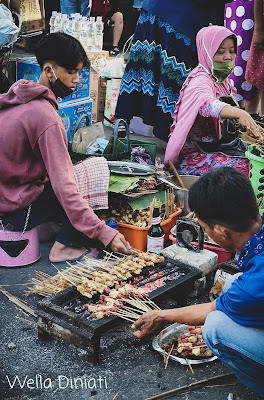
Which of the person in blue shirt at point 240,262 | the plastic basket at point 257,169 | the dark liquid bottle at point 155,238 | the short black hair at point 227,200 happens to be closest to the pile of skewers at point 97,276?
the dark liquid bottle at point 155,238

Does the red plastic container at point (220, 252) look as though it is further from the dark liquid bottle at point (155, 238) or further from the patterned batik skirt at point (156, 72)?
the patterned batik skirt at point (156, 72)

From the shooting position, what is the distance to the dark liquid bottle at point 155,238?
398cm

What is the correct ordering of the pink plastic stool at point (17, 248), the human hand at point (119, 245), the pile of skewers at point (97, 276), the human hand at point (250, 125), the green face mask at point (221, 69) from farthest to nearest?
the green face mask at point (221, 69) < the human hand at point (250, 125) < the pink plastic stool at point (17, 248) < the human hand at point (119, 245) < the pile of skewers at point (97, 276)

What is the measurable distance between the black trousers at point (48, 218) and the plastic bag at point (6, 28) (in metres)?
2.45

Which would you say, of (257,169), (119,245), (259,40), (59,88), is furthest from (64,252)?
(259,40)

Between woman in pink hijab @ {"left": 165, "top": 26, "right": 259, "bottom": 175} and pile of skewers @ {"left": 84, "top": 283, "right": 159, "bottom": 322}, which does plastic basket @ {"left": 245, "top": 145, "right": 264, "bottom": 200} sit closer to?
woman in pink hijab @ {"left": 165, "top": 26, "right": 259, "bottom": 175}

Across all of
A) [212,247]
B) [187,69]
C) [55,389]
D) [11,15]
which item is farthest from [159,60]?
[55,389]

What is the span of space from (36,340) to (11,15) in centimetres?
412

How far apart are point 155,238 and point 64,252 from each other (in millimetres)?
788

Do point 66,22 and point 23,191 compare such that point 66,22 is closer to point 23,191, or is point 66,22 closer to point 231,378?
point 23,191

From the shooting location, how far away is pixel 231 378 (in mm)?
2908

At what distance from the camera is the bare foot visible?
4.21m

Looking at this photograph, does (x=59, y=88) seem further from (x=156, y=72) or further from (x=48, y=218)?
(x=156, y=72)

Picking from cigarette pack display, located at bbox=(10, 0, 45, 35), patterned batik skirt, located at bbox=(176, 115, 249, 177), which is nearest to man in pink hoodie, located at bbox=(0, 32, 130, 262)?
patterned batik skirt, located at bbox=(176, 115, 249, 177)
